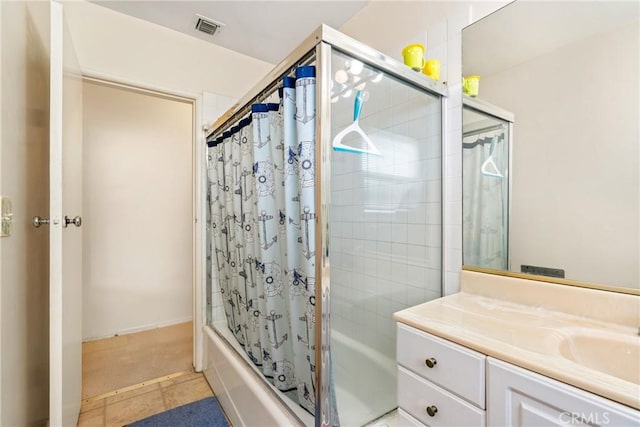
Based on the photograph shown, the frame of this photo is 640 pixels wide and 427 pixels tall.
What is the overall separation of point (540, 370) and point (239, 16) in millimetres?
2318

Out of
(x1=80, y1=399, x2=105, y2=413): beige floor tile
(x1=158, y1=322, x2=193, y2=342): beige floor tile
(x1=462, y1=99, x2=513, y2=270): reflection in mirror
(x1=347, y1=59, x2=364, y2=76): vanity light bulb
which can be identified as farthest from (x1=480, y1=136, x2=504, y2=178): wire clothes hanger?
(x1=158, y1=322, x2=193, y2=342): beige floor tile

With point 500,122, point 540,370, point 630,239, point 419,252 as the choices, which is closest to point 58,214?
point 419,252

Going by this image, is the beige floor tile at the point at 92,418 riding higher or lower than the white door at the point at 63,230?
lower

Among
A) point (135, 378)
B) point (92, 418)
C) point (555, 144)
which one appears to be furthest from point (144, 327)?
point (555, 144)

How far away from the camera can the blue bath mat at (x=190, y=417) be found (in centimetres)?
159

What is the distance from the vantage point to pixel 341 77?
108 centimetres

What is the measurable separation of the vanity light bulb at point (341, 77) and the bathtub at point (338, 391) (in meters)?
0.94

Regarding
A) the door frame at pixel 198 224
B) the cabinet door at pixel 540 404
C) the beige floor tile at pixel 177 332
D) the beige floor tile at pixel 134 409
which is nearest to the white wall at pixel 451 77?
the cabinet door at pixel 540 404

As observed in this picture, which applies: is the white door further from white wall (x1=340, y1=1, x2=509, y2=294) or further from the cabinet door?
white wall (x1=340, y1=1, x2=509, y2=294)

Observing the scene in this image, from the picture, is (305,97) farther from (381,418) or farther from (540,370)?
Answer: (381,418)

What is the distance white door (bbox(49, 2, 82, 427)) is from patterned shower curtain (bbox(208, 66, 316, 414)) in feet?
2.41

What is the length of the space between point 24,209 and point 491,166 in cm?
199

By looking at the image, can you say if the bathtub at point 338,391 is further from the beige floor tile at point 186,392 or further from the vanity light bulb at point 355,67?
the vanity light bulb at point 355,67

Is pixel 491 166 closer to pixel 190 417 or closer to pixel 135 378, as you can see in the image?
pixel 190 417
